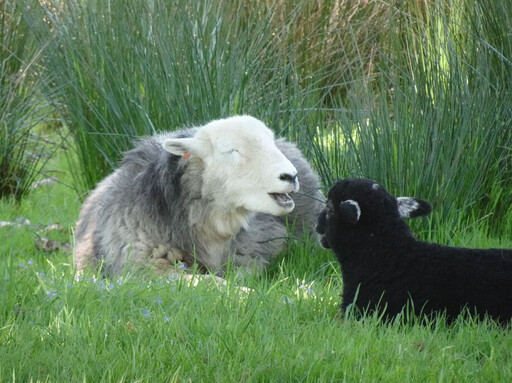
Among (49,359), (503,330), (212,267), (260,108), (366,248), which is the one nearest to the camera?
(49,359)

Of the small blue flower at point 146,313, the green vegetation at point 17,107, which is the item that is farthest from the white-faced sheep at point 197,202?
the green vegetation at point 17,107

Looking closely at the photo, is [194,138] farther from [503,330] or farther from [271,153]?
[503,330]

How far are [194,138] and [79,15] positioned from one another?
2631 mm

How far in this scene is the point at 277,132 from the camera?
21.4 ft

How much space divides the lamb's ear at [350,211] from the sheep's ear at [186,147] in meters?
1.40

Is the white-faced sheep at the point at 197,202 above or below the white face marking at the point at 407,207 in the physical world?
below

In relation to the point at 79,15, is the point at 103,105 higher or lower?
lower

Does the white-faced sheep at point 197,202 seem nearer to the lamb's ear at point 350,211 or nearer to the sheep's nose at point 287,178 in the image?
the sheep's nose at point 287,178

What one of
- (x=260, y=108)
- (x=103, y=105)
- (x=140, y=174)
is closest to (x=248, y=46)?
(x=260, y=108)

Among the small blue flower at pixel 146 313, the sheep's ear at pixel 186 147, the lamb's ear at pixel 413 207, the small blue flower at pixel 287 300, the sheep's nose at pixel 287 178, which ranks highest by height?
the sheep's ear at pixel 186 147

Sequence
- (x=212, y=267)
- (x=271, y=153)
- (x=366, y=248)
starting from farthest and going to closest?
(x=212, y=267)
(x=271, y=153)
(x=366, y=248)

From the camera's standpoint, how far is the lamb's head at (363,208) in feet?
13.2

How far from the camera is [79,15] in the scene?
730 centimetres

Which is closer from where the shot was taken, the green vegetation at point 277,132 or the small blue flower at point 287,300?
the green vegetation at point 277,132
